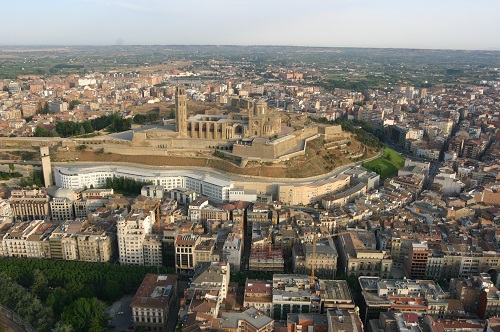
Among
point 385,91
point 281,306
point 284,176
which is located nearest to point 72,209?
point 284,176

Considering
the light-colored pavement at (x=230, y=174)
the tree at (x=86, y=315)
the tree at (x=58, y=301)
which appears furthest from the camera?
the light-colored pavement at (x=230, y=174)

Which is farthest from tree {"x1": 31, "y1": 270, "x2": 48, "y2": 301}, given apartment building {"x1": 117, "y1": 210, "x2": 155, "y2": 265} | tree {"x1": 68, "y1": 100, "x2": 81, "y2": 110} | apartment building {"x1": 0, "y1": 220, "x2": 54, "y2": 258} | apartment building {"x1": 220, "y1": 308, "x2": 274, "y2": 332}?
tree {"x1": 68, "y1": 100, "x2": 81, "y2": 110}

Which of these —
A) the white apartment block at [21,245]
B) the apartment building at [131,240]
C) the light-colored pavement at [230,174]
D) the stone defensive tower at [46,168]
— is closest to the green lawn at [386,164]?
the light-colored pavement at [230,174]

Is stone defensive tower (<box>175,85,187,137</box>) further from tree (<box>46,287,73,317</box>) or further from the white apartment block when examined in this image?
tree (<box>46,287,73,317</box>)

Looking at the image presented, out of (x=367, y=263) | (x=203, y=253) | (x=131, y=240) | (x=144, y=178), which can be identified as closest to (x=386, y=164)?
(x=367, y=263)

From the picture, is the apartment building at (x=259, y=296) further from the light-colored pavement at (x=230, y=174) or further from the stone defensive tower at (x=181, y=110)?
the stone defensive tower at (x=181, y=110)
